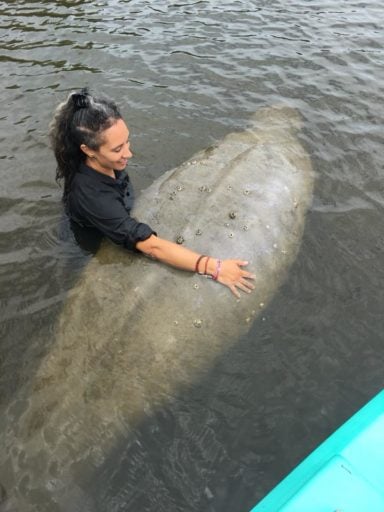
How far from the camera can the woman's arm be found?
3920 millimetres

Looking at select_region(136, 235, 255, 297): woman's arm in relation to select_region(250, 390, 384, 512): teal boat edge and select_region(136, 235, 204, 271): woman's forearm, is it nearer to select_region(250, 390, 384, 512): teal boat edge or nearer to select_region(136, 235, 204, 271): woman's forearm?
select_region(136, 235, 204, 271): woman's forearm

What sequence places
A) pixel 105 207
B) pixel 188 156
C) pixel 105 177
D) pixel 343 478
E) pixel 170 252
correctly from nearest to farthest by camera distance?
1. pixel 343 478
2. pixel 170 252
3. pixel 105 207
4. pixel 105 177
5. pixel 188 156

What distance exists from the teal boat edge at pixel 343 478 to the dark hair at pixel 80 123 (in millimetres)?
2771

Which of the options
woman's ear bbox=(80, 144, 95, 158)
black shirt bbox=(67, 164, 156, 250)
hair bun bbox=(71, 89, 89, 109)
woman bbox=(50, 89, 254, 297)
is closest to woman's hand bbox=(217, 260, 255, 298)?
woman bbox=(50, 89, 254, 297)

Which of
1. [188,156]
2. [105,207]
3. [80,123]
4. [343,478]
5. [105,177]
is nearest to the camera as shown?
[343,478]

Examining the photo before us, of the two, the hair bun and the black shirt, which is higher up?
the hair bun

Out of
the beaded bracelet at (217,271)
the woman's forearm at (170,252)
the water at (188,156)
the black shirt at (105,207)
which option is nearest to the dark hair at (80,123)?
the black shirt at (105,207)

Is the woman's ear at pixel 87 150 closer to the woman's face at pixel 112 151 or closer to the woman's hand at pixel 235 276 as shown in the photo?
the woman's face at pixel 112 151

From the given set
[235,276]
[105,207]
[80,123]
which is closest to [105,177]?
[105,207]

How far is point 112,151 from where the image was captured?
12.8 feet

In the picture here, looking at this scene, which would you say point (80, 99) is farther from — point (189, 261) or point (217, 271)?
→ point (217, 271)

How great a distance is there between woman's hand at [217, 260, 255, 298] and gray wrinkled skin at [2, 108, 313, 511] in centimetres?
8

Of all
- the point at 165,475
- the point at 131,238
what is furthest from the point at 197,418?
the point at 131,238

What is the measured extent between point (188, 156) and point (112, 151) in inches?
98.2
